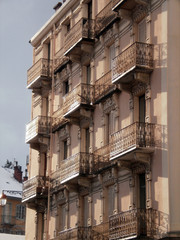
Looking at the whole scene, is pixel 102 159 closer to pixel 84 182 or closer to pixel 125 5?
pixel 84 182

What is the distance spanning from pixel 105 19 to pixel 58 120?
6.93 metres

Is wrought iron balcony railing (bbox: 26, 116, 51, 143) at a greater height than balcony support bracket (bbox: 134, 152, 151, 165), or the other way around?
wrought iron balcony railing (bbox: 26, 116, 51, 143)

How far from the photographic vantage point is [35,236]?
39.4m

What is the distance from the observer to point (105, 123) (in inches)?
1296

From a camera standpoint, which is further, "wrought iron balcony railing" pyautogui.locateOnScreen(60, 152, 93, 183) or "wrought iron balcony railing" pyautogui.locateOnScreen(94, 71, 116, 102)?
"wrought iron balcony railing" pyautogui.locateOnScreen(60, 152, 93, 183)

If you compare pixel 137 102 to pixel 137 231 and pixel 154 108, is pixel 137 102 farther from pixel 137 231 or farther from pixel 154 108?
pixel 137 231

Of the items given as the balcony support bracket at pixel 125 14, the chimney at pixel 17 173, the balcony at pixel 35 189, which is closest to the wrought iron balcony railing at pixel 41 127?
the balcony at pixel 35 189

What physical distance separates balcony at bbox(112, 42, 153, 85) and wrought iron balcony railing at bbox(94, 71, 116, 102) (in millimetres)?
2248

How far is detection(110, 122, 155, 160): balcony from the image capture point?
27.8 m

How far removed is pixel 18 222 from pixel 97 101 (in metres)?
41.5

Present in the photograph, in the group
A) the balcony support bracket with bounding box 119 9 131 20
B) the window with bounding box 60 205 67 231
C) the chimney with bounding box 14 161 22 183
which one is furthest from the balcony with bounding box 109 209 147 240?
the chimney with bounding box 14 161 22 183

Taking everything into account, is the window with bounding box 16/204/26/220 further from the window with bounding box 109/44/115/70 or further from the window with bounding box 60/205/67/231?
the window with bounding box 109/44/115/70

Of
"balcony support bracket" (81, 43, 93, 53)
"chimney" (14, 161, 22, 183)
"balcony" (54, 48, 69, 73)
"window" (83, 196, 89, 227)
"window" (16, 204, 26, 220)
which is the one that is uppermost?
"chimney" (14, 161, 22, 183)

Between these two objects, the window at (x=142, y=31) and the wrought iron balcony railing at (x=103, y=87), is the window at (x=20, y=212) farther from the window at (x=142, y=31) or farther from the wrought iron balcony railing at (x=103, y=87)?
the window at (x=142, y=31)
